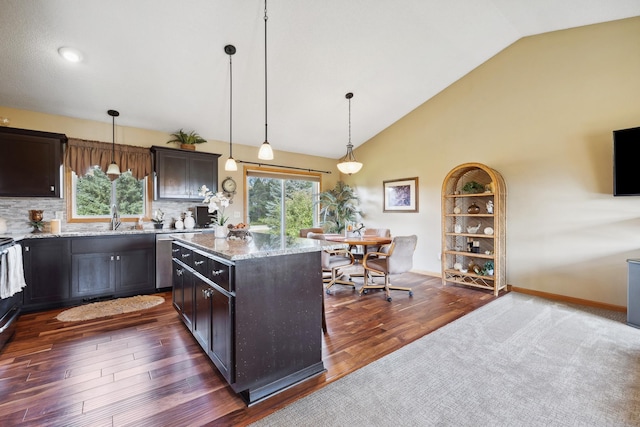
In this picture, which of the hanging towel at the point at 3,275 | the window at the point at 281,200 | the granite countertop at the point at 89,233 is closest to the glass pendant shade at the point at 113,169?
the granite countertop at the point at 89,233

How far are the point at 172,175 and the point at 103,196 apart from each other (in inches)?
41.1

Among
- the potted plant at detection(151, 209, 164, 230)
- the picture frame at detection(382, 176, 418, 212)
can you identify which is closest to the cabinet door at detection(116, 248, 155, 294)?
the potted plant at detection(151, 209, 164, 230)

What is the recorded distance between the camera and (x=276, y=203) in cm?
607

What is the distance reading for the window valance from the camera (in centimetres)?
396

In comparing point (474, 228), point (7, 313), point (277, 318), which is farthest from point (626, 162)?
point (7, 313)

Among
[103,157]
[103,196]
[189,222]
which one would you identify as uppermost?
[103,157]

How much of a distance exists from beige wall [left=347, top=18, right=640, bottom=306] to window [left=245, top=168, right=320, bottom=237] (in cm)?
280

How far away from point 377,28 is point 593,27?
2.73m

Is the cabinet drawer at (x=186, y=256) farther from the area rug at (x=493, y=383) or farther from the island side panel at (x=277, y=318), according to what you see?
the area rug at (x=493, y=383)

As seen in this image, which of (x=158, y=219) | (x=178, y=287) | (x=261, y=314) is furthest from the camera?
(x=158, y=219)

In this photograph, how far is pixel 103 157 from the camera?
416 centimetres

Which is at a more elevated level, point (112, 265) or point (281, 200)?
point (281, 200)

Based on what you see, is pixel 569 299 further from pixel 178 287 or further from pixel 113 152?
pixel 113 152

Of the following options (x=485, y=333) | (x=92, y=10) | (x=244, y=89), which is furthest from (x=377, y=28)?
(x=485, y=333)
